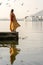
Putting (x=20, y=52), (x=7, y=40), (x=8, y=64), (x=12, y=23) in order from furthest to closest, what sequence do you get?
(x=12, y=23) → (x=7, y=40) → (x=20, y=52) → (x=8, y=64)

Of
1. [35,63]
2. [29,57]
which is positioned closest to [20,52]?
[29,57]

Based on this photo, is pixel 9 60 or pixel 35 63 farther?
pixel 9 60

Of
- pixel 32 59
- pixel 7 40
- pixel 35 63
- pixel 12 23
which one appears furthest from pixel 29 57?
pixel 12 23

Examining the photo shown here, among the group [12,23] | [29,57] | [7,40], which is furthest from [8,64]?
[12,23]

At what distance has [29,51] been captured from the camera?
15492 mm

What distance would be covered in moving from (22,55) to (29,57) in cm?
76

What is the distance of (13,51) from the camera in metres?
15.4

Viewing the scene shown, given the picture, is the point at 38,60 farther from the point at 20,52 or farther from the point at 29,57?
the point at 20,52

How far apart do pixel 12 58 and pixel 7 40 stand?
726cm

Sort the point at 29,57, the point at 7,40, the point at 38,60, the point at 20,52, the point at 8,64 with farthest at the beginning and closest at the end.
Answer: the point at 7,40 → the point at 20,52 → the point at 29,57 → the point at 38,60 → the point at 8,64

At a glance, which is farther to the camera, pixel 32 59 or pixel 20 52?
pixel 20 52

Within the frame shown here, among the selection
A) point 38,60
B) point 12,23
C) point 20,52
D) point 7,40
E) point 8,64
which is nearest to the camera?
point 8,64

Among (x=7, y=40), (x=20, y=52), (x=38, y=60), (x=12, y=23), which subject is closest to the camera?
(x=38, y=60)

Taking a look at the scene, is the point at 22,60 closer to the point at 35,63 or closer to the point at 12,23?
the point at 35,63
